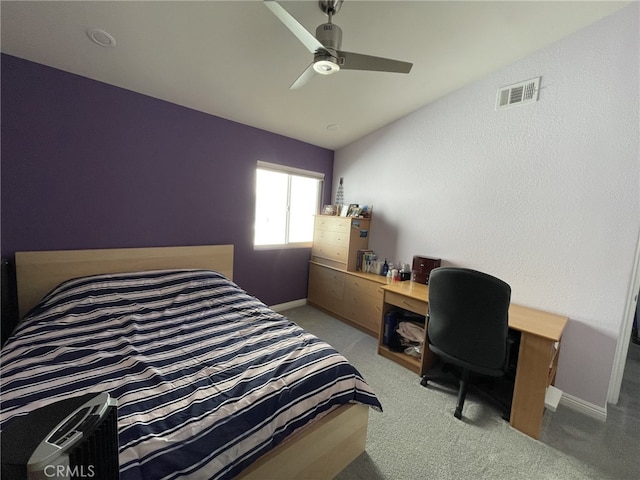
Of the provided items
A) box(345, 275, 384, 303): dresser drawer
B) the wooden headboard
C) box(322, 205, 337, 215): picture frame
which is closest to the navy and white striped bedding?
the wooden headboard

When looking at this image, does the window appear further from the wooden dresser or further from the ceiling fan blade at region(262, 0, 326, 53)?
the ceiling fan blade at region(262, 0, 326, 53)

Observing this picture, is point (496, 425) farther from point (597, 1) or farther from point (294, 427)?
point (597, 1)

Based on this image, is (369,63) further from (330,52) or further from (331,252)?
(331,252)

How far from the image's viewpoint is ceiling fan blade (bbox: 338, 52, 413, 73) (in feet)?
4.94

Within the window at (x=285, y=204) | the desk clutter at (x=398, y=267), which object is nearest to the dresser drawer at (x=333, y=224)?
the window at (x=285, y=204)

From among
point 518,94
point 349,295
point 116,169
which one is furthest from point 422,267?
point 116,169

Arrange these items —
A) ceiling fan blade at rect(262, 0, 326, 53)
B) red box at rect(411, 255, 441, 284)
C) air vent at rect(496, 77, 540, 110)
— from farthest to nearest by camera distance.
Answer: red box at rect(411, 255, 441, 284) → air vent at rect(496, 77, 540, 110) → ceiling fan blade at rect(262, 0, 326, 53)

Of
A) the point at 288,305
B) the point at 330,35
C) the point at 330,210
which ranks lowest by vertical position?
the point at 288,305

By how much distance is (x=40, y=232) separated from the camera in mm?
2076

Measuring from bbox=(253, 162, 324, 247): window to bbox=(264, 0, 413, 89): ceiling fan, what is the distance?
6.13 ft

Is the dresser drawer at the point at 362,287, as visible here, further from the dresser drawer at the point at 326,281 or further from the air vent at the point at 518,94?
the air vent at the point at 518,94

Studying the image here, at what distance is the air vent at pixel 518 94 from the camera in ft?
7.55

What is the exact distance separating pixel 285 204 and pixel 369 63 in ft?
7.62

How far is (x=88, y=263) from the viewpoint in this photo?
2.26 metres
